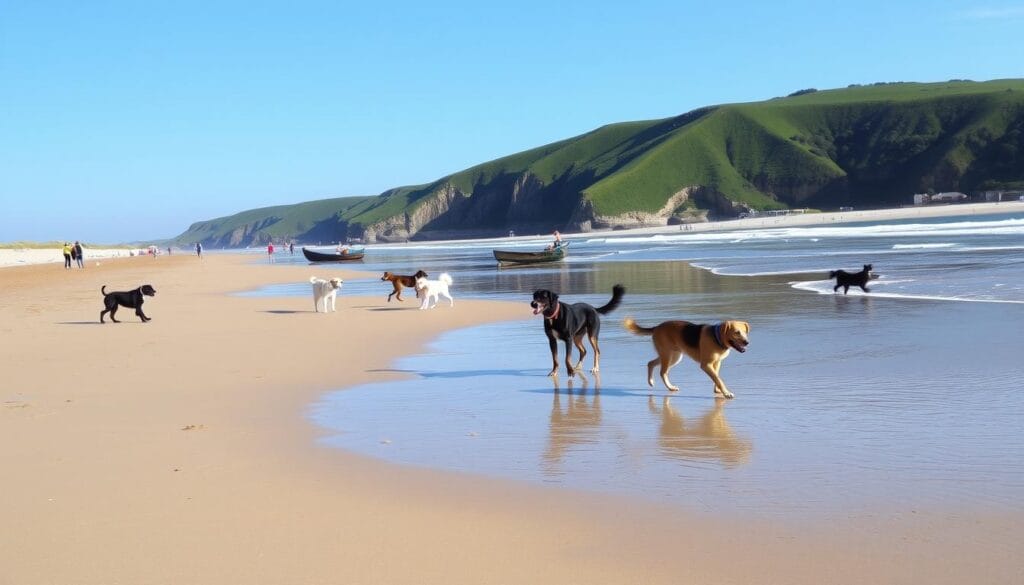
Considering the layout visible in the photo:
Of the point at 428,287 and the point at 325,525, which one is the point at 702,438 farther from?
the point at 428,287

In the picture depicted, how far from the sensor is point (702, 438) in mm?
6336

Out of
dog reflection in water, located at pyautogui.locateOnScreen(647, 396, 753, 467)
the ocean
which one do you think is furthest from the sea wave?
dog reflection in water, located at pyautogui.locateOnScreen(647, 396, 753, 467)

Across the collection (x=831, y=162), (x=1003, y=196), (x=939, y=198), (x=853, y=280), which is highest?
(x=831, y=162)

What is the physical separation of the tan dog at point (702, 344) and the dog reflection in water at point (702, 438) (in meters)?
0.52

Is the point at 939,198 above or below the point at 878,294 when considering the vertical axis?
above

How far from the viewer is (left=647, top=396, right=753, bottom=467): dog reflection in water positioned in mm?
5812

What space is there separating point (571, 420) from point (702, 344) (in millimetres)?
1594

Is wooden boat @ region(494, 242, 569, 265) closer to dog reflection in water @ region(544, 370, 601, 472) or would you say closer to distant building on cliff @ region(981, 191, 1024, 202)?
dog reflection in water @ region(544, 370, 601, 472)

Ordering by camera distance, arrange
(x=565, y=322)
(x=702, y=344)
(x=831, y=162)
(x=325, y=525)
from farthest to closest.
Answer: (x=831, y=162) → (x=565, y=322) → (x=702, y=344) → (x=325, y=525)

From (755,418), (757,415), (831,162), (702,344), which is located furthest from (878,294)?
(831,162)

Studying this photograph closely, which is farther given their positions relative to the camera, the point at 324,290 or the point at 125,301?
the point at 324,290

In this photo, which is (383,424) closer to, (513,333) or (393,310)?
(513,333)

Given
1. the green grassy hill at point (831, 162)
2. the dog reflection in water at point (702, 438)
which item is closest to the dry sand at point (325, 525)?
the dog reflection in water at point (702, 438)

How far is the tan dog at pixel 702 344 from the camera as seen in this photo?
7.73 meters
